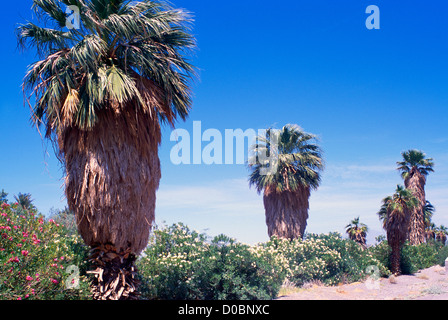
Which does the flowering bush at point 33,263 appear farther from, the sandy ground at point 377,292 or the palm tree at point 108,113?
the sandy ground at point 377,292

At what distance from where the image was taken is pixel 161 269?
13.4 m

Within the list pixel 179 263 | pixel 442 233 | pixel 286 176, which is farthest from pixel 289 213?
pixel 442 233

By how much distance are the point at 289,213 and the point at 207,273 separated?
1022 cm

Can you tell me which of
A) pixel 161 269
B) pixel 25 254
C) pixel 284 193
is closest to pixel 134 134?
pixel 25 254

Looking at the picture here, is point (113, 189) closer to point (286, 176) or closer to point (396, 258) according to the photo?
point (286, 176)

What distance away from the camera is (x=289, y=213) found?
22766 millimetres

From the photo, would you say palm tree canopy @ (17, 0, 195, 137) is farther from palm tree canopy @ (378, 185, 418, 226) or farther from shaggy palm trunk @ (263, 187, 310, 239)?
palm tree canopy @ (378, 185, 418, 226)

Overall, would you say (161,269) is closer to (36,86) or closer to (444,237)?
(36,86)

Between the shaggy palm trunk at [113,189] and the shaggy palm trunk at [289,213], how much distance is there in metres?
13.7

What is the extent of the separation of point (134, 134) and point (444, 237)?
4950 centimetres

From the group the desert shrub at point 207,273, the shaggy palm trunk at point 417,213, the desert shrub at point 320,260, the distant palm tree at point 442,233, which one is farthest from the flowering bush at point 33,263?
the distant palm tree at point 442,233

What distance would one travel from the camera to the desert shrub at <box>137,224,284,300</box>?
13.4 metres

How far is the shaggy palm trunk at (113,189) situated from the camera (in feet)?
31.1

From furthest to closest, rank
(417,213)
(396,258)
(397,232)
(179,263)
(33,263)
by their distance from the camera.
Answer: (417,213), (396,258), (397,232), (179,263), (33,263)
